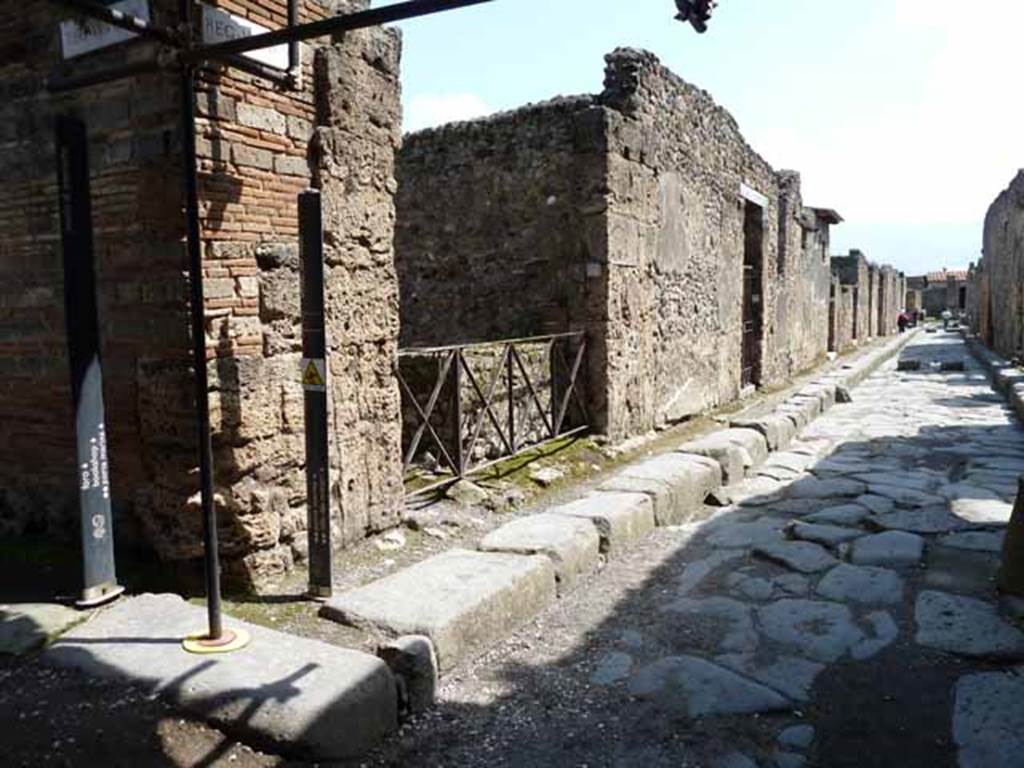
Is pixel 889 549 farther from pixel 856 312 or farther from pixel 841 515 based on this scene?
pixel 856 312

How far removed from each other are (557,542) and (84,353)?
2.38m

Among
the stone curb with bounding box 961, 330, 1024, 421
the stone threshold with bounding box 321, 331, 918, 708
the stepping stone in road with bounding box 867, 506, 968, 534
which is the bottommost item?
the stepping stone in road with bounding box 867, 506, 968, 534

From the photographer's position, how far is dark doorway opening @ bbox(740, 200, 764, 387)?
11656mm

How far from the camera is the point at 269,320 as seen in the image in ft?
11.6

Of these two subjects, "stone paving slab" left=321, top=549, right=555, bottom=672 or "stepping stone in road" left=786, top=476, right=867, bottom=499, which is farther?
"stepping stone in road" left=786, top=476, right=867, bottom=499

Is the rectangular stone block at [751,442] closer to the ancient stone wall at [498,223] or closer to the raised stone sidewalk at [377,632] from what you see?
the ancient stone wall at [498,223]

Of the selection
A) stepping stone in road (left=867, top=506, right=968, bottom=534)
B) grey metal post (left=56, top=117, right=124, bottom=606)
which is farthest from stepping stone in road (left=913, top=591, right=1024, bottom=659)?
grey metal post (left=56, top=117, right=124, bottom=606)

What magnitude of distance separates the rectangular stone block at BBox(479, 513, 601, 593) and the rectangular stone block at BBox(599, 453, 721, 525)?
88 centimetres

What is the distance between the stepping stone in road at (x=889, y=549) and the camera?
433cm

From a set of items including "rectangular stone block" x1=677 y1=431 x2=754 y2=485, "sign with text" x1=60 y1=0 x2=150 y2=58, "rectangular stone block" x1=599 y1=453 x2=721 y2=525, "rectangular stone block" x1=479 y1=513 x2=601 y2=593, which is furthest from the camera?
"rectangular stone block" x1=677 y1=431 x2=754 y2=485

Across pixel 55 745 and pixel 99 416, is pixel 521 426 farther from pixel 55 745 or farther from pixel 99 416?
pixel 55 745

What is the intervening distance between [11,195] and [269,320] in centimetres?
151

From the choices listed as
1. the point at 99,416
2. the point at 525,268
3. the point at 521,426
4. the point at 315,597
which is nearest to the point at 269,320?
the point at 99,416

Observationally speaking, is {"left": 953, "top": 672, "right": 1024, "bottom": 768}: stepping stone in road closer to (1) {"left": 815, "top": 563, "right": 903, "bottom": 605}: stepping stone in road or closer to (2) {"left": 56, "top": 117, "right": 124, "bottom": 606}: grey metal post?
(1) {"left": 815, "top": 563, "right": 903, "bottom": 605}: stepping stone in road
